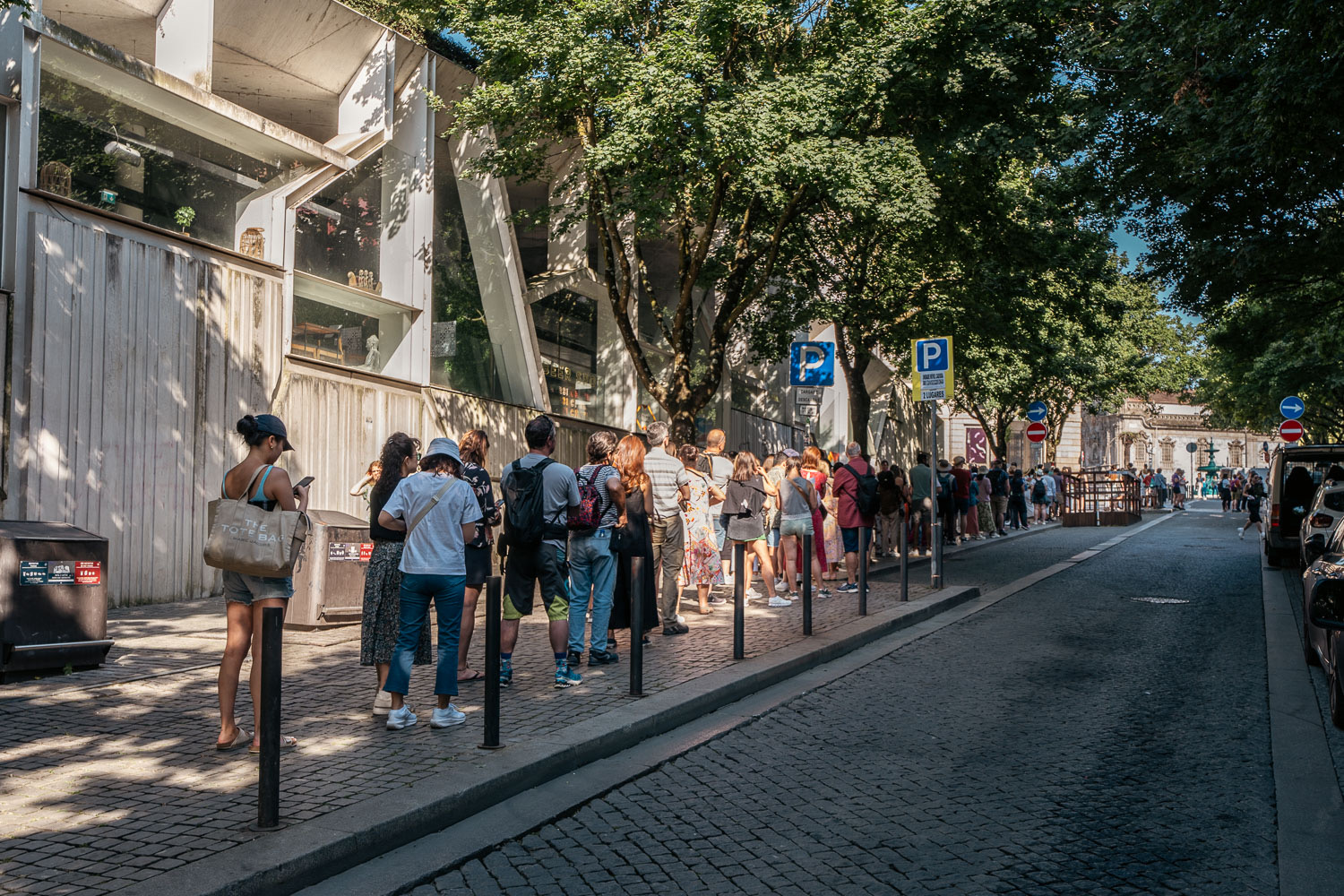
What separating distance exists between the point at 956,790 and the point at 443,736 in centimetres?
273

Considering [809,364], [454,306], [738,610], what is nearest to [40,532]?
[738,610]

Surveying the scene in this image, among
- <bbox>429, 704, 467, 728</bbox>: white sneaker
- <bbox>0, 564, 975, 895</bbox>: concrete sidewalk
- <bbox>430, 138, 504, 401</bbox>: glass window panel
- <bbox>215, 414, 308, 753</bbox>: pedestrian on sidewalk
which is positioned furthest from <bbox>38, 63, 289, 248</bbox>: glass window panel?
<bbox>429, 704, 467, 728</bbox>: white sneaker

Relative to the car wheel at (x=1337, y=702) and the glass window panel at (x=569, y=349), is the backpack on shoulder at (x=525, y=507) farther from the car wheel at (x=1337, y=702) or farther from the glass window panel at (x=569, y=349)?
the glass window panel at (x=569, y=349)

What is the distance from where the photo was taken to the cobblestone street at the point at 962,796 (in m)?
4.41

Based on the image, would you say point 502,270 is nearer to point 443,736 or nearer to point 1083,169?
point 1083,169

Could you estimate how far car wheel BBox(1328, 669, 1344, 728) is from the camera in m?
6.83

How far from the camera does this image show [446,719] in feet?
20.9

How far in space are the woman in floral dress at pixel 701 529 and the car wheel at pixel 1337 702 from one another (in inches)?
240

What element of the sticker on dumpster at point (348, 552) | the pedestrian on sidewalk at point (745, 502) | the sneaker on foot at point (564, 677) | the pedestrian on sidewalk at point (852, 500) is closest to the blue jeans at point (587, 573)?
the sneaker on foot at point (564, 677)

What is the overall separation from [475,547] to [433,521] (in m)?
0.91

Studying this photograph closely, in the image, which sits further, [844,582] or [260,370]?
[844,582]

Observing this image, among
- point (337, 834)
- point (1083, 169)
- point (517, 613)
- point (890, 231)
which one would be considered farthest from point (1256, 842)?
point (890, 231)

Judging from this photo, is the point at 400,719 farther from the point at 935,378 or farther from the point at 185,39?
the point at 185,39

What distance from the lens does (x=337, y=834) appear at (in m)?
4.38
